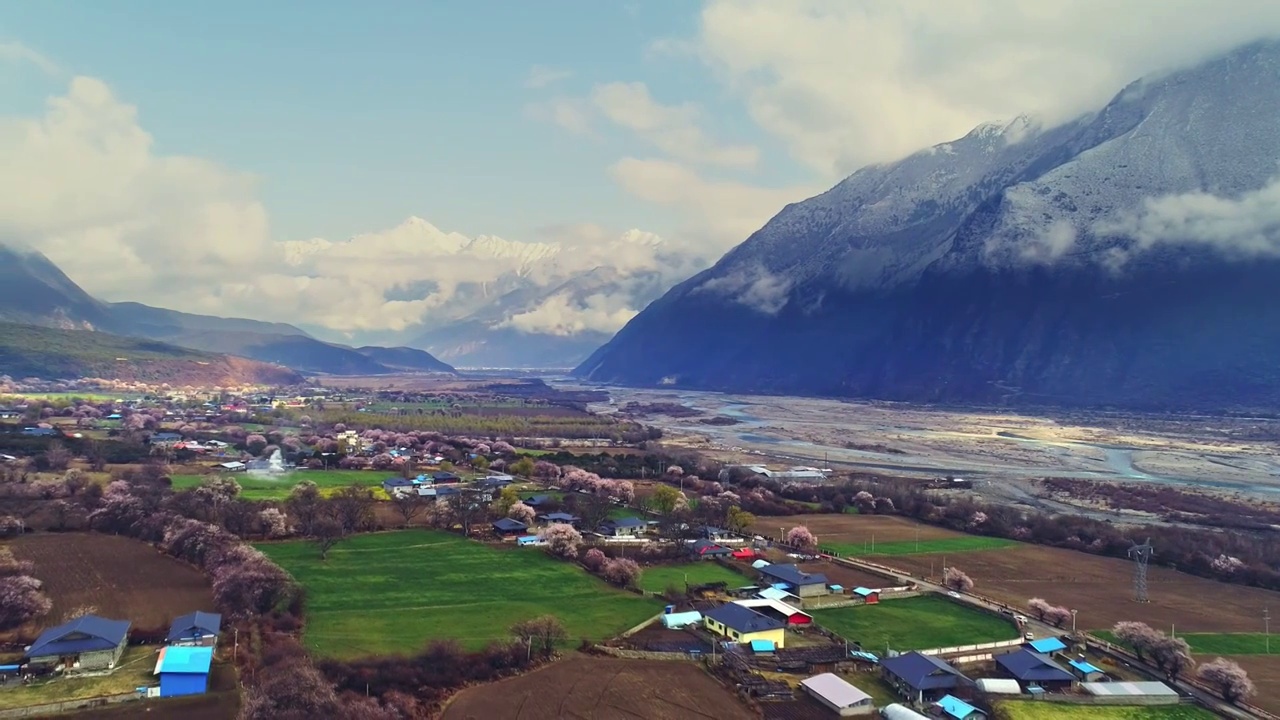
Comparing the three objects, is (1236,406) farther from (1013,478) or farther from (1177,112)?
(1013,478)

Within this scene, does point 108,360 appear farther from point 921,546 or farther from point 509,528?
point 921,546

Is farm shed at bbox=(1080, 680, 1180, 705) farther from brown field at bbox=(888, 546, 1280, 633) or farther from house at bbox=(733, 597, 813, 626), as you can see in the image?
house at bbox=(733, 597, 813, 626)

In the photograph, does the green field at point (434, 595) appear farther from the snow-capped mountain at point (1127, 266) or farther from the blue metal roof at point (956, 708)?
the snow-capped mountain at point (1127, 266)

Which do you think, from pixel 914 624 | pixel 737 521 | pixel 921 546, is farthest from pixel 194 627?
pixel 921 546

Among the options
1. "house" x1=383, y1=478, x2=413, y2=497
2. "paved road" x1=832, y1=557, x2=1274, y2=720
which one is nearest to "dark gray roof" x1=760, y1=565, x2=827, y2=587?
"paved road" x1=832, y1=557, x2=1274, y2=720

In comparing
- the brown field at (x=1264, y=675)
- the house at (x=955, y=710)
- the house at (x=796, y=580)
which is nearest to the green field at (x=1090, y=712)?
the house at (x=955, y=710)
